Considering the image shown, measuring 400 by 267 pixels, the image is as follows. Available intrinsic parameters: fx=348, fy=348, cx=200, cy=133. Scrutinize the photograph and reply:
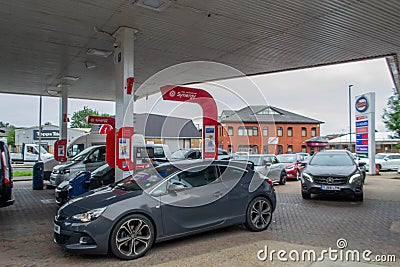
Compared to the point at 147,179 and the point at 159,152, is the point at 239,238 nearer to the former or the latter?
the point at 147,179

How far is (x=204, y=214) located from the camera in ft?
19.2

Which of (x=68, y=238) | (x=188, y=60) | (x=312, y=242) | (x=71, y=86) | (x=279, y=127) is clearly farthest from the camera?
(x=279, y=127)

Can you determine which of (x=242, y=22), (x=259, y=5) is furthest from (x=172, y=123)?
(x=259, y=5)

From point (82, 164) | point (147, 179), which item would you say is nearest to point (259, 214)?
point (147, 179)

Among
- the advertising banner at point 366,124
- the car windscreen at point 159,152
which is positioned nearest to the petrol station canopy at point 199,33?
the car windscreen at point 159,152

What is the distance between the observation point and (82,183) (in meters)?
8.45

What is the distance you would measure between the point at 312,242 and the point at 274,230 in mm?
981

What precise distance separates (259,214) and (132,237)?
260cm

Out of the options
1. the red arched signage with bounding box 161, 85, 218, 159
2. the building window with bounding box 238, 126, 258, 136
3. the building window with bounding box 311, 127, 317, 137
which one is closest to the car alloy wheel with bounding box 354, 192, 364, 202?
the building window with bounding box 238, 126, 258, 136

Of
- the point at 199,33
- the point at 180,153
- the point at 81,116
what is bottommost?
the point at 180,153

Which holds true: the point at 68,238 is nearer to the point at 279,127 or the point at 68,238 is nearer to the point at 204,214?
the point at 204,214

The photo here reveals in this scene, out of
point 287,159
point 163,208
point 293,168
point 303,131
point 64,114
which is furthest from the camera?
point 303,131

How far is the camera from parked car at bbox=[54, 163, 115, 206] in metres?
8.38

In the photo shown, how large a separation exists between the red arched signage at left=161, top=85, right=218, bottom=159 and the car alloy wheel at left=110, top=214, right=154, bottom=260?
5278 mm
